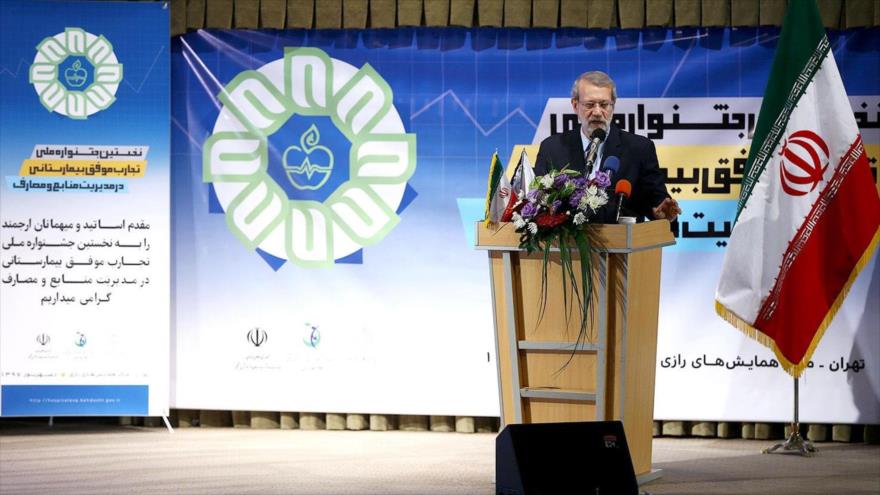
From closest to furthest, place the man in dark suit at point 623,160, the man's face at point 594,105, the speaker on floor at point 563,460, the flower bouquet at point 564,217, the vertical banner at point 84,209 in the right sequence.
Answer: the speaker on floor at point 563,460 < the flower bouquet at point 564,217 < the man's face at point 594,105 < the man in dark suit at point 623,160 < the vertical banner at point 84,209

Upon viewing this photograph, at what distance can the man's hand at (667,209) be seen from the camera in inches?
175

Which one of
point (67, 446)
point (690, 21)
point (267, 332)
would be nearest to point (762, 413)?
point (690, 21)

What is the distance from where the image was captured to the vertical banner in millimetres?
6254

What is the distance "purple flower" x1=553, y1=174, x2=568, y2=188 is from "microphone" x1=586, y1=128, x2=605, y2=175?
23 cm

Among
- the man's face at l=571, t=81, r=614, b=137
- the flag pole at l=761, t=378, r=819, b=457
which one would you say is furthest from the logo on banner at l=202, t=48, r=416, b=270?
the flag pole at l=761, t=378, r=819, b=457

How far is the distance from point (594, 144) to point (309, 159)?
240 cm

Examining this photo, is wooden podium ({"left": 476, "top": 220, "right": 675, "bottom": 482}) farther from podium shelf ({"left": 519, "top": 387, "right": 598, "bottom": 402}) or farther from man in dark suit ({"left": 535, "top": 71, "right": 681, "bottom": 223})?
man in dark suit ({"left": 535, "top": 71, "right": 681, "bottom": 223})

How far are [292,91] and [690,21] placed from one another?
2.19m

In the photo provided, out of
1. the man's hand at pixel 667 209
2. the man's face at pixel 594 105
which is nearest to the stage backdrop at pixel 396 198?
the man's hand at pixel 667 209

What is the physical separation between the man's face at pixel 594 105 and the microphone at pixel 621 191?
0.28 meters

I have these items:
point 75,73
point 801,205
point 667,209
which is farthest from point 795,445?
point 75,73

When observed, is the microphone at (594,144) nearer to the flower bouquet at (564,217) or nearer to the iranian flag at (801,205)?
the flower bouquet at (564,217)

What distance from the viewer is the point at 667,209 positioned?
4.47 metres

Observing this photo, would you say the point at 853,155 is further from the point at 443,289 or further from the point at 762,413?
the point at 443,289
